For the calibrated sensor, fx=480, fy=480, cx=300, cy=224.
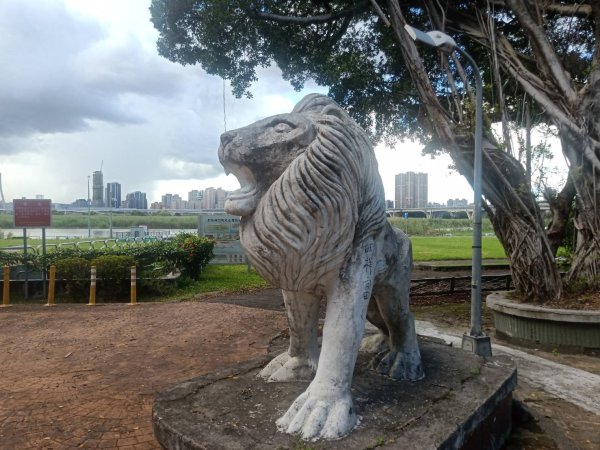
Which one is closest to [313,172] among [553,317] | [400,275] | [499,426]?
[400,275]

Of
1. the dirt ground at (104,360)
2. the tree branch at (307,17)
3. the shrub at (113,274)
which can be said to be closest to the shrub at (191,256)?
the shrub at (113,274)

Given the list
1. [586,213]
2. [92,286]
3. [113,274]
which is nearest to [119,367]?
[92,286]

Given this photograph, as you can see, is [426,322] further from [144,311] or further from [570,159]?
[144,311]

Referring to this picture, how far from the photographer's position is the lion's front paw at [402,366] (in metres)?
3.12

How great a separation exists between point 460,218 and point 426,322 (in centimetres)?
4367

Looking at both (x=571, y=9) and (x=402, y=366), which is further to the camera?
(x=571, y=9)

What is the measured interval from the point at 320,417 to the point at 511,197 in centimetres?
614

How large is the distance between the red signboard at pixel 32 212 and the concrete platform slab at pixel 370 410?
9.48 metres

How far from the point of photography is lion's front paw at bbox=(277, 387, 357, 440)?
2209 millimetres

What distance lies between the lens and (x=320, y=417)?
2246 mm

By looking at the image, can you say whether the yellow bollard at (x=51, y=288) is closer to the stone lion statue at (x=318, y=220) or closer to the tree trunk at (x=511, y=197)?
the tree trunk at (x=511, y=197)

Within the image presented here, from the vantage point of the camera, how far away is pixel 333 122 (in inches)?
99.2

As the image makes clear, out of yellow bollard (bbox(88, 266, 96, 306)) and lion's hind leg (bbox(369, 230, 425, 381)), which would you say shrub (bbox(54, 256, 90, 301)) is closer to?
yellow bollard (bbox(88, 266, 96, 306))

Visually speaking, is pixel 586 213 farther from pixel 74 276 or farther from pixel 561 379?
pixel 74 276
